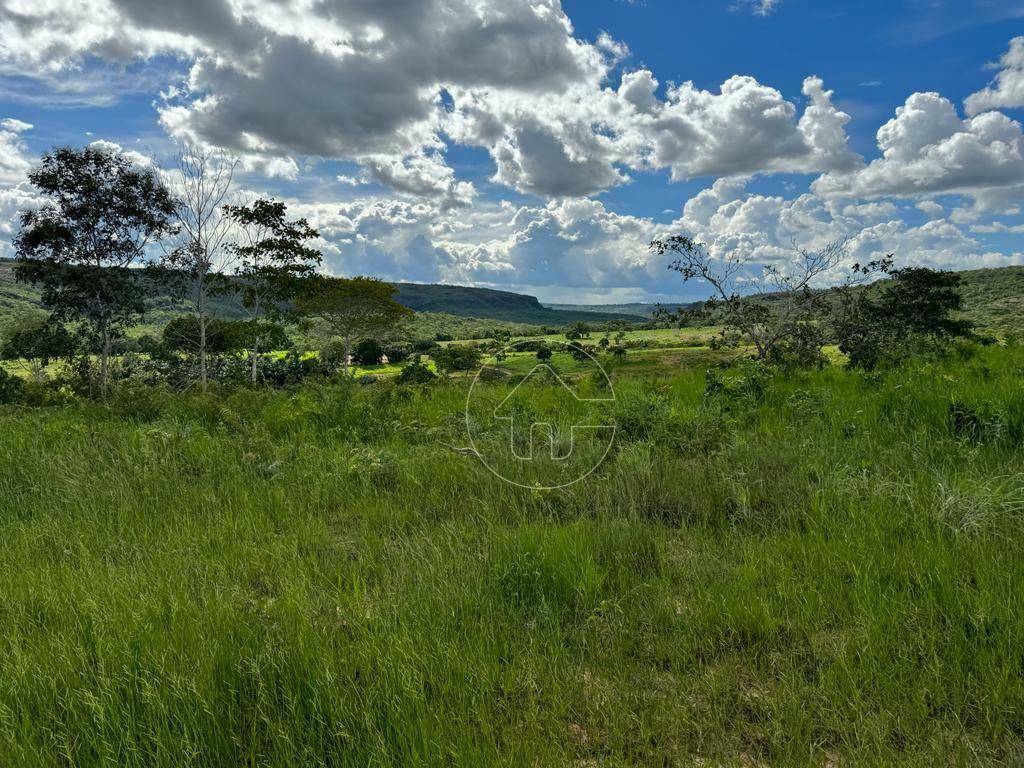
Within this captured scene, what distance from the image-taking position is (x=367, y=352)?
40.2 m

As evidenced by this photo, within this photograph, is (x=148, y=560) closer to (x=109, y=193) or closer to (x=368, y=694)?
(x=368, y=694)

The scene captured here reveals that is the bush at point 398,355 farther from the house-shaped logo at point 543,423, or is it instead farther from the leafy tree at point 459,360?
the house-shaped logo at point 543,423

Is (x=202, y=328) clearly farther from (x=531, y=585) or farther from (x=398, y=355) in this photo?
(x=531, y=585)

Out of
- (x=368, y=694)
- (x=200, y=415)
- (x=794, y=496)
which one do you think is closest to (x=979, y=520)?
(x=794, y=496)

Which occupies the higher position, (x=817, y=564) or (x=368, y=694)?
(x=817, y=564)

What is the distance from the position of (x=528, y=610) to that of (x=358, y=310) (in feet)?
158

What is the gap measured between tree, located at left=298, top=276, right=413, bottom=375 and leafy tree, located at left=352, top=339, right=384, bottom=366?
957 mm

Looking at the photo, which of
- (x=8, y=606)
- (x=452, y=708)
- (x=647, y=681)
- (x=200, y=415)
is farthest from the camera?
(x=200, y=415)

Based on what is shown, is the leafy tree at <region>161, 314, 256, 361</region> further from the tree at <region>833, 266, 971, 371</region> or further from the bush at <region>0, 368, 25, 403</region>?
the tree at <region>833, 266, 971, 371</region>

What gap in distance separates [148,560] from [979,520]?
18.4 feet

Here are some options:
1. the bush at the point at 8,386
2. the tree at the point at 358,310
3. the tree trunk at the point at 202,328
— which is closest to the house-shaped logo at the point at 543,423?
the tree trunk at the point at 202,328

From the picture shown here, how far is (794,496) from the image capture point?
4.42 meters

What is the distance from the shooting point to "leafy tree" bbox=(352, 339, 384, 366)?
38.1 meters

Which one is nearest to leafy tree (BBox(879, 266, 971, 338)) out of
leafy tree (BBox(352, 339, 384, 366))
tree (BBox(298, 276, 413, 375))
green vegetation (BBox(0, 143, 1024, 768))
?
green vegetation (BBox(0, 143, 1024, 768))
